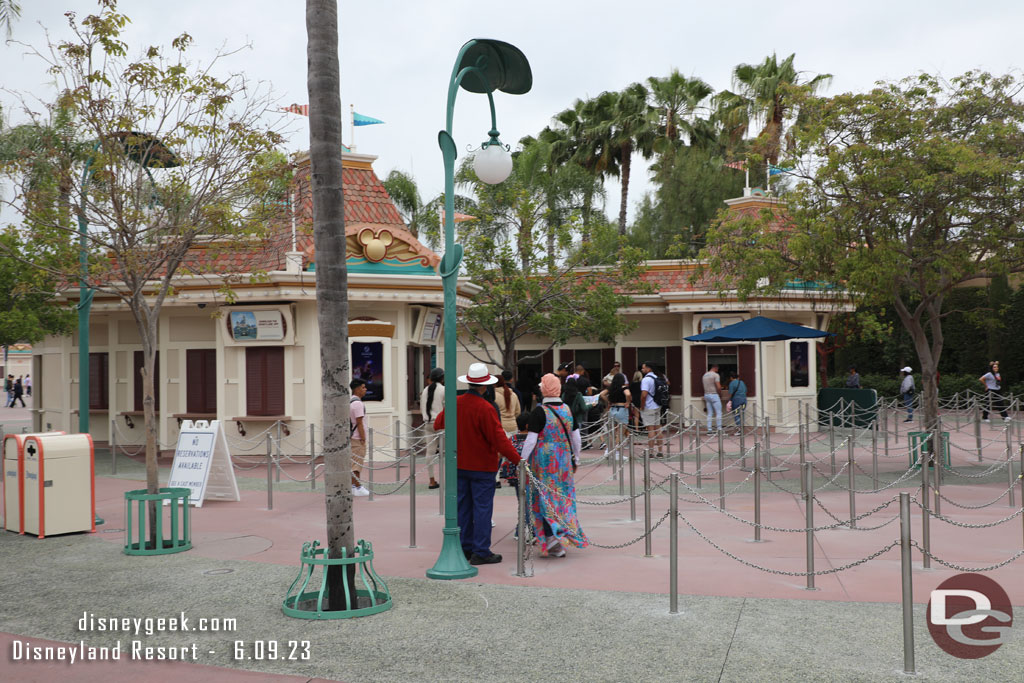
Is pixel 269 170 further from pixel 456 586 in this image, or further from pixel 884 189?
pixel 884 189

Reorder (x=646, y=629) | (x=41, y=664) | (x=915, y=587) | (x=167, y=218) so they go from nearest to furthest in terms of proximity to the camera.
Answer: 1. (x=41, y=664)
2. (x=646, y=629)
3. (x=915, y=587)
4. (x=167, y=218)

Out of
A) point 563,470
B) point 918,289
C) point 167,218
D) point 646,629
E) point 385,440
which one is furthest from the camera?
point 385,440

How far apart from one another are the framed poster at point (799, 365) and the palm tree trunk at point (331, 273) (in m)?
18.0

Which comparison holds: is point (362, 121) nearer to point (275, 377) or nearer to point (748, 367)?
point (275, 377)

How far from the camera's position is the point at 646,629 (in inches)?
242

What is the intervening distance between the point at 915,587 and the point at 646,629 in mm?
2570

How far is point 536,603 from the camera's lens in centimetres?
689

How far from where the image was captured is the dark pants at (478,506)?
828 cm

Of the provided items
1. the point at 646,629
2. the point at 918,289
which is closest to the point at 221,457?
the point at 646,629

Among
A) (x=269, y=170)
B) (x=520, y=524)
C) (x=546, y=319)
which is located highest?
(x=269, y=170)

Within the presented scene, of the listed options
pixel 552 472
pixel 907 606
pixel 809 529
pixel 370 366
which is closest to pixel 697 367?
pixel 370 366

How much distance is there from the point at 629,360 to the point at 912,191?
490 inches

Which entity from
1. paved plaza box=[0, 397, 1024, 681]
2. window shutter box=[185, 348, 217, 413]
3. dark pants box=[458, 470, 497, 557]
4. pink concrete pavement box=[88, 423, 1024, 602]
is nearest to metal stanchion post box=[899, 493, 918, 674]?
paved plaza box=[0, 397, 1024, 681]

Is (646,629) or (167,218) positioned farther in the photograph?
(167,218)
